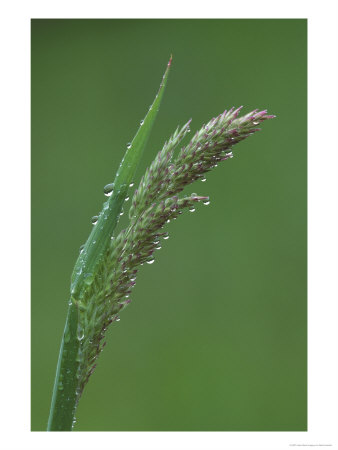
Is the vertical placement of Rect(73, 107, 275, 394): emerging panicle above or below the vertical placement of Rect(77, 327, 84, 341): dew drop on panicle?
above

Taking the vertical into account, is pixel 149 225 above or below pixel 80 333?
above

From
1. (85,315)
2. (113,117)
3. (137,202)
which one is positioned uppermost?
(113,117)

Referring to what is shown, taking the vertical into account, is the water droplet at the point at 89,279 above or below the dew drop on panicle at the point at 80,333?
above

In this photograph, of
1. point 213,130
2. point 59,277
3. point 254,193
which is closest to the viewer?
point 213,130

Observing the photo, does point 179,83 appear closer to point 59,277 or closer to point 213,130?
point 59,277

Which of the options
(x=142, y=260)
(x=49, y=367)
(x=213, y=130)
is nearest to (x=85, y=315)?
(x=142, y=260)

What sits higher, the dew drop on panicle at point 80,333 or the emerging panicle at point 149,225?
the emerging panicle at point 149,225

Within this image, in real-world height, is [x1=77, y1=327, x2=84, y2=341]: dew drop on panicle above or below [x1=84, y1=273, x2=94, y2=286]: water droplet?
below

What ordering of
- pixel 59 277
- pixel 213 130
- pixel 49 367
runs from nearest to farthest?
pixel 213 130 < pixel 49 367 < pixel 59 277
